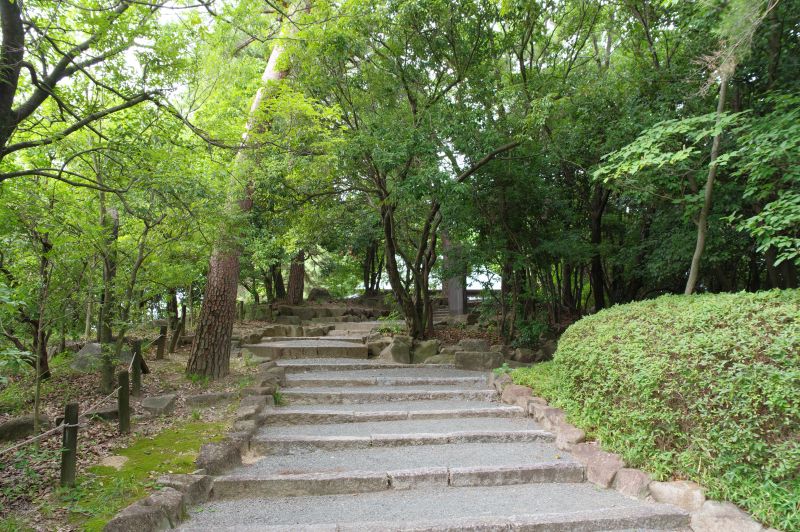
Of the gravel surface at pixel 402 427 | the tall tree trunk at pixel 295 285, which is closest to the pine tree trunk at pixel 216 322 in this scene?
the gravel surface at pixel 402 427

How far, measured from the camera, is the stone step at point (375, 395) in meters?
6.27

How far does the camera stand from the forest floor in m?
3.12

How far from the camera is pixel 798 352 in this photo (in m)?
3.06

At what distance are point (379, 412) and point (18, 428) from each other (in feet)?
11.6

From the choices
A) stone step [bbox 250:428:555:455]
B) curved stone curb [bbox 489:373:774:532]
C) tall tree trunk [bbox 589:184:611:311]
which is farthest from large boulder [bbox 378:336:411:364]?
tall tree trunk [bbox 589:184:611:311]

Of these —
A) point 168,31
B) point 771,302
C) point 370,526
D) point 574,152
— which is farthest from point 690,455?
point 168,31

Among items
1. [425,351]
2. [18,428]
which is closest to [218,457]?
[18,428]

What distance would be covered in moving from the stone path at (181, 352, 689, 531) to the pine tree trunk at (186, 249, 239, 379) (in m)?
1.45

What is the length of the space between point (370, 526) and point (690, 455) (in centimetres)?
235

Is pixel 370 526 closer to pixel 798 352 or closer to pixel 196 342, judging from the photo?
pixel 798 352

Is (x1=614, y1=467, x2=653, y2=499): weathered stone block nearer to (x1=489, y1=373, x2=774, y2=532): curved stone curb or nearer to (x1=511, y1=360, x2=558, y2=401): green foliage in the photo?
(x1=489, y1=373, x2=774, y2=532): curved stone curb

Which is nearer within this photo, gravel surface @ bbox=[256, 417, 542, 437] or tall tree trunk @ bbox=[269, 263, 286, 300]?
gravel surface @ bbox=[256, 417, 542, 437]

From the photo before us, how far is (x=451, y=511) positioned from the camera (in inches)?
141

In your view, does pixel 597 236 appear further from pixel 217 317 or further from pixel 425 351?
pixel 217 317
